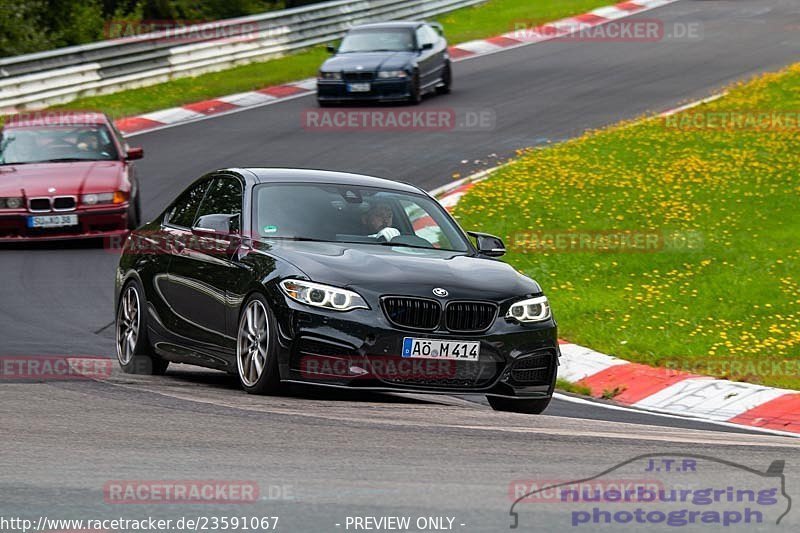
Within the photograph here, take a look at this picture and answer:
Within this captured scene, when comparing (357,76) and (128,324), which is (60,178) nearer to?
(128,324)

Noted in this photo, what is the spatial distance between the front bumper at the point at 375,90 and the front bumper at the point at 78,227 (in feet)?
32.7

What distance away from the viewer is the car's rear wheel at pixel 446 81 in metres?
28.8

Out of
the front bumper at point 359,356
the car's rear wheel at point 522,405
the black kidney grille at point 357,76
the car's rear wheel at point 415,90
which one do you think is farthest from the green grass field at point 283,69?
the front bumper at point 359,356

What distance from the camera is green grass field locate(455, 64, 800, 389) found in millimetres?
12195

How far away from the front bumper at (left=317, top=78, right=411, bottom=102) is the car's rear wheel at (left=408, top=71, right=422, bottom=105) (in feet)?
0.24

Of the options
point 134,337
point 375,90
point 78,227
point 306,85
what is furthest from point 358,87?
point 134,337

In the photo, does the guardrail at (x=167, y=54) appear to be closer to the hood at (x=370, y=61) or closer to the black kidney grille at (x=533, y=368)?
the hood at (x=370, y=61)

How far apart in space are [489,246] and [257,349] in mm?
1995

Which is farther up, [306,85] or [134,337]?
[134,337]

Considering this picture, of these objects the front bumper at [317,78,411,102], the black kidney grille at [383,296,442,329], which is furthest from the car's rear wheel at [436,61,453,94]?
the black kidney grille at [383,296,442,329]

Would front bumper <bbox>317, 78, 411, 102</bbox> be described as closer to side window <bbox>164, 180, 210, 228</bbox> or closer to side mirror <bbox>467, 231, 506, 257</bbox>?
side window <bbox>164, 180, 210, 228</bbox>

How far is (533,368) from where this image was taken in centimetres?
920

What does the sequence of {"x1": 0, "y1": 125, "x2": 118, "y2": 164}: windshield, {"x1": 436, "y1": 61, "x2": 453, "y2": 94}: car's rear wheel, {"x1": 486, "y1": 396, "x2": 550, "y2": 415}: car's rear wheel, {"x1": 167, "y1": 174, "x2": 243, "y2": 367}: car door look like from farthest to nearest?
{"x1": 436, "y1": 61, "x2": 453, "y2": 94}: car's rear wheel
{"x1": 0, "y1": 125, "x2": 118, "y2": 164}: windshield
{"x1": 167, "y1": 174, "x2": 243, "y2": 367}: car door
{"x1": 486, "y1": 396, "x2": 550, "y2": 415}: car's rear wheel

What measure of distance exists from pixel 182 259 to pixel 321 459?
3666 millimetres
